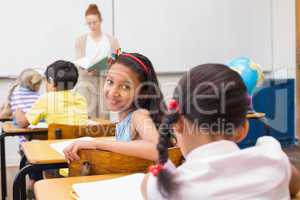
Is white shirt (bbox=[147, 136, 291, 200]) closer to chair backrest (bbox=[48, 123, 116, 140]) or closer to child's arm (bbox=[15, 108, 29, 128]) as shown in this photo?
chair backrest (bbox=[48, 123, 116, 140])

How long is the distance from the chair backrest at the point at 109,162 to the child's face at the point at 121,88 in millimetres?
334

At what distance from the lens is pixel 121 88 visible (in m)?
1.72

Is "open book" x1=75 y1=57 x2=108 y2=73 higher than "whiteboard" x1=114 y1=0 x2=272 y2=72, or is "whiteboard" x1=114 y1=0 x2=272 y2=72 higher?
"whiteboard" x1=114 y1=0 x2=272 y2=72

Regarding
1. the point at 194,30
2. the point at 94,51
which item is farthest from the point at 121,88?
the point at 194,30

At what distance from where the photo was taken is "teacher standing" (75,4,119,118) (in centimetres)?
457

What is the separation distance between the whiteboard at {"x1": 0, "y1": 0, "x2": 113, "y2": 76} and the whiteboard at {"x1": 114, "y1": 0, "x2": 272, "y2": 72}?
51cm

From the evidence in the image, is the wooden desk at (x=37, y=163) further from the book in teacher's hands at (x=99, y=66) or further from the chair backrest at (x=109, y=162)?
the book in teacher's hands at (x=99, y=66)

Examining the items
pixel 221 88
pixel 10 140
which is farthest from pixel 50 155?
pixel 10 140

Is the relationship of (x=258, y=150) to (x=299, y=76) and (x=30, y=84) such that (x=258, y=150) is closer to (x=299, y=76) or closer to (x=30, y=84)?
(x=30, y=84)

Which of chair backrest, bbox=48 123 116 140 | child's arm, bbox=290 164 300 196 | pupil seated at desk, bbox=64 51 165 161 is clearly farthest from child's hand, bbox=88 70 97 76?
child's arm, bbox=290 164 300 196

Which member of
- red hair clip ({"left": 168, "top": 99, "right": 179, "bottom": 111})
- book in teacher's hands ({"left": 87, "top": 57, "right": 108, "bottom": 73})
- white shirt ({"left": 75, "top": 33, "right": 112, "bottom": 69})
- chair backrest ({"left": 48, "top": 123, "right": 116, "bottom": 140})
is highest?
white shirt ({"left": 75, "top": 33, "right": 112, "bottom": 69})

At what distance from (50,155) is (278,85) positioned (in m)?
4.20

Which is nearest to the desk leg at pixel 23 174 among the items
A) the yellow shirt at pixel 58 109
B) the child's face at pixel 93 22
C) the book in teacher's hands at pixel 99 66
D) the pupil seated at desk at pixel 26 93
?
the yellow shirt at pixel 58 109

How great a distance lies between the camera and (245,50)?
18.7 feet
